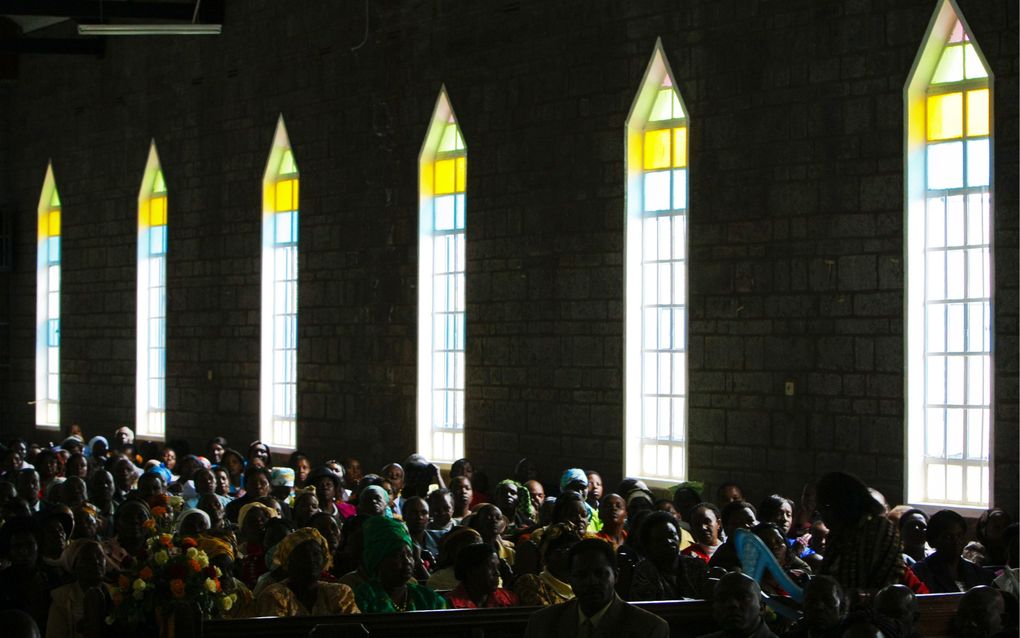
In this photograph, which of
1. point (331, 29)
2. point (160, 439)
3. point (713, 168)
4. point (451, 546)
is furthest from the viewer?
point (160, 439)

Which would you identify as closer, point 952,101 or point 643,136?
point 952,101

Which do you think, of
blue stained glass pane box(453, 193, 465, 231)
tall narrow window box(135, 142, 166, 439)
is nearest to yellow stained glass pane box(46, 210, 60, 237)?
tall narrow window box(135, 142, 166, 439)

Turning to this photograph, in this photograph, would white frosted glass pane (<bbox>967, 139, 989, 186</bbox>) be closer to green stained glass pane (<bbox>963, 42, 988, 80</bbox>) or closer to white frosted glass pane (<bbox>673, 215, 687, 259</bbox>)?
green stained glass pane (<bbox>963, 42, 988, 80</bbox>)

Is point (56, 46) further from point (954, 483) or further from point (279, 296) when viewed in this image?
point (954, 483)

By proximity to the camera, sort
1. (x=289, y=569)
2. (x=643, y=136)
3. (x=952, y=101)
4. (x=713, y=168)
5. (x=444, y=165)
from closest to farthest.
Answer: (x=289, y=569) → (x=952, y=101) → (x=713, y=168) → (x=643, y=136) → (x=444, y=165)

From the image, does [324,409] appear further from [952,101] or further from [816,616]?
[816,616]

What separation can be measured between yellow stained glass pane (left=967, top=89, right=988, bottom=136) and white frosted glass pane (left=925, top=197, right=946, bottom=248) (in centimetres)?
60

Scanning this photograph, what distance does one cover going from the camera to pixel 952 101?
37.6 ft

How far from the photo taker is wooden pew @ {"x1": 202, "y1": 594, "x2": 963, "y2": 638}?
5395 millimetres

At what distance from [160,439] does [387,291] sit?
5.78 meters

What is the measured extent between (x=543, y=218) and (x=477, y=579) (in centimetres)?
808

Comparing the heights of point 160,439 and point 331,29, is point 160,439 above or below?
below

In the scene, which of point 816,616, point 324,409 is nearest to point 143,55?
point 324,409

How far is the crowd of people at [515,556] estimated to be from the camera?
553 centimetres
